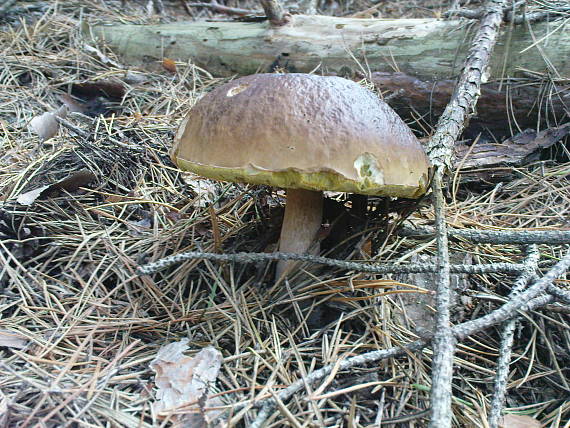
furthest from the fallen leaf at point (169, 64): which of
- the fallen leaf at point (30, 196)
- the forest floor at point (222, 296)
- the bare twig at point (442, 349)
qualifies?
the bare twig at point (442, 349)

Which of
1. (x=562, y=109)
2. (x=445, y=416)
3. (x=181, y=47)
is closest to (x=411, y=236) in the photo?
(x=445, y=416)

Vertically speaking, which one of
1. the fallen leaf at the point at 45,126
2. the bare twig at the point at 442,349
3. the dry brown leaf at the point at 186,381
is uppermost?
the bare twig at the point at 442,349

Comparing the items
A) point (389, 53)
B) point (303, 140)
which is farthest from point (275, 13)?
point (303, 140)

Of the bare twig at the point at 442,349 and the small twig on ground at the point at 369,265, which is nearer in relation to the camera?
the bare twig at the point at 442,349

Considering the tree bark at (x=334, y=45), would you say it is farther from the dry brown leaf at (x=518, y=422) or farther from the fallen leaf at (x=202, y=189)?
the dry brown leaf at (x=518, y=422)

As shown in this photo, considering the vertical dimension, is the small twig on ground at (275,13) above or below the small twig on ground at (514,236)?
above

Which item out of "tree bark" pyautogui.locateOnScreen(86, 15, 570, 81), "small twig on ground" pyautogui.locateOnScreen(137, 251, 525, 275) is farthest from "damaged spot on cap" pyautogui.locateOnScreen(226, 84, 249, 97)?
"tree bark" pyautogui.locateOnScreen(86, 15, 570, 81)

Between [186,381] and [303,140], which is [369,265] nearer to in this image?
[303,140]
